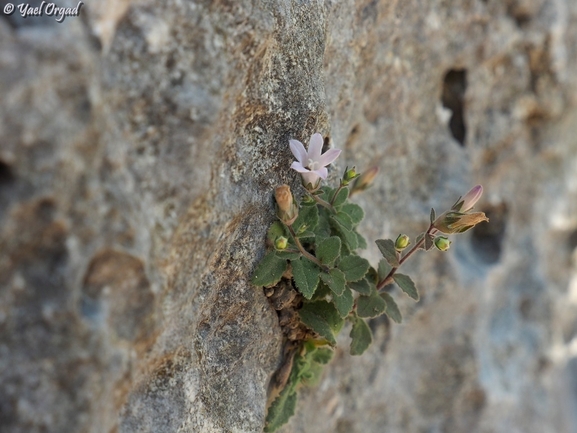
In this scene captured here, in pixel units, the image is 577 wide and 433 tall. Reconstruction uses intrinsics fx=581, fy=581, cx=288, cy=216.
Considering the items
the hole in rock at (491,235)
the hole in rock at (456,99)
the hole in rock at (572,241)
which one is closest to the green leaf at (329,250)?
the hole in rock at (456,99)

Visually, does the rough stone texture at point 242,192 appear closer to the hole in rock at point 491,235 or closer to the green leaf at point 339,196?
the hole in rock at point 491,235

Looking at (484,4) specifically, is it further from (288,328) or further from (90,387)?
(90,387)

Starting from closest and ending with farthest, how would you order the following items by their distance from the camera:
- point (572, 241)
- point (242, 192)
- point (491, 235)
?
point (242, 192) → point (491, 235) → point (572, 241)

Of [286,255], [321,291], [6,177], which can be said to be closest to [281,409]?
[321,291]

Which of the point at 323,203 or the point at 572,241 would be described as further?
the point at 572,241

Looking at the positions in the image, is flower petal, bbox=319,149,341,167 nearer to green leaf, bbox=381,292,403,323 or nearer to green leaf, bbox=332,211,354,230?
green leaf, bbox=332,211,354,230

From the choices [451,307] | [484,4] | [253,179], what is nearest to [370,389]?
[451,307]

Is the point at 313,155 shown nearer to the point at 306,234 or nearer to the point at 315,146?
the point at 315,146
